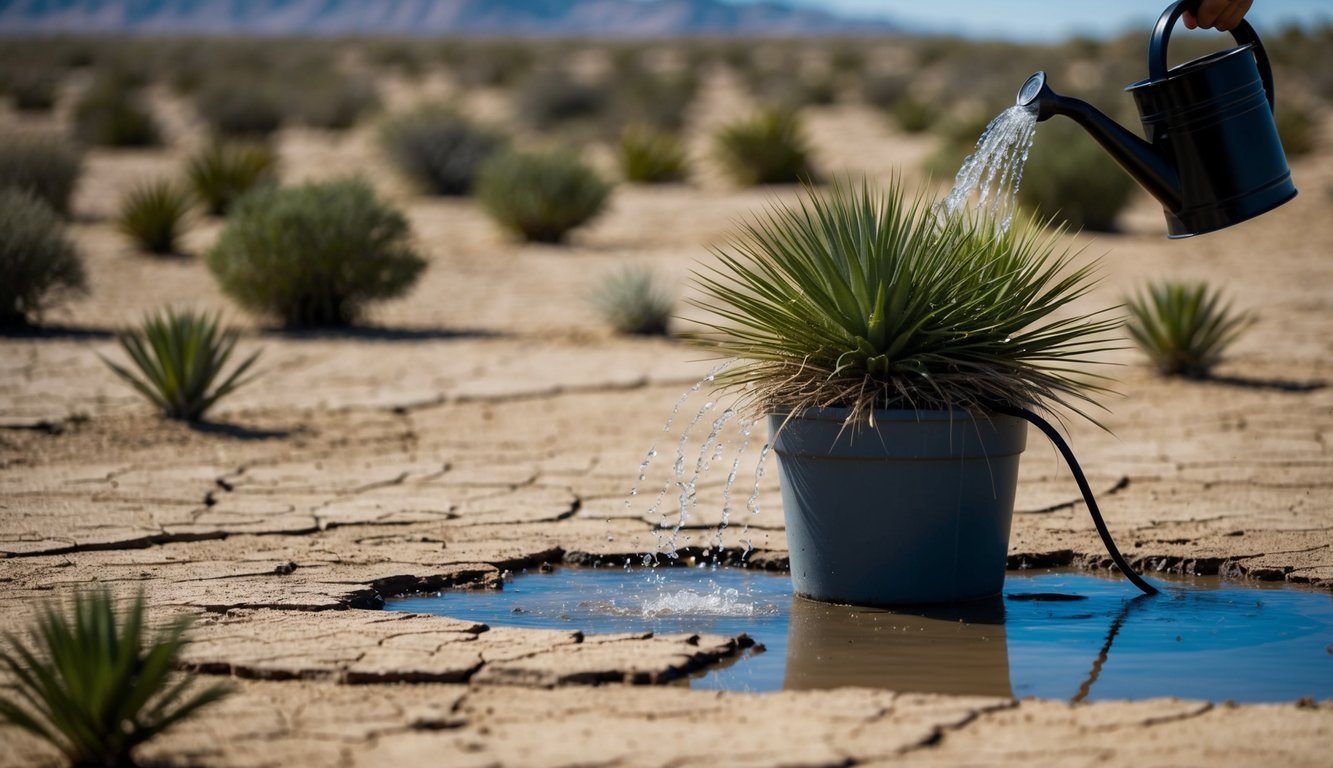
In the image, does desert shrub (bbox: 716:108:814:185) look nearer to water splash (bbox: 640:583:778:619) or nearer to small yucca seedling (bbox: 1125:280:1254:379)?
small yucca seedling (bbox: 1125:280:1254:379)

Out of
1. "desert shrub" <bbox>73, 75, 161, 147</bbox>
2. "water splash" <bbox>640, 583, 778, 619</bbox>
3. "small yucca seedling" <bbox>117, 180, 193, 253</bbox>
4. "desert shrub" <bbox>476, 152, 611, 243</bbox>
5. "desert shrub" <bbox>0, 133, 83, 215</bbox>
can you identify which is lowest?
"water splash" <bbox>640, 583, 778, 619</bbox>

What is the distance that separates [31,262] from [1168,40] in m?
9.23

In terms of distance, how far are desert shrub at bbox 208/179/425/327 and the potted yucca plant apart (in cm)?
722

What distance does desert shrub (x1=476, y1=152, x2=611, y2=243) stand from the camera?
16094mm

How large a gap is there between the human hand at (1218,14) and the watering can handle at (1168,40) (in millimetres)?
29

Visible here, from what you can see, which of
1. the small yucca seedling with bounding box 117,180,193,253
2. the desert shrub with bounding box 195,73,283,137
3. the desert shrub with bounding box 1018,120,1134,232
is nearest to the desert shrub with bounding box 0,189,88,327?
the small yucca seedling with bounding box 117,180,193,253

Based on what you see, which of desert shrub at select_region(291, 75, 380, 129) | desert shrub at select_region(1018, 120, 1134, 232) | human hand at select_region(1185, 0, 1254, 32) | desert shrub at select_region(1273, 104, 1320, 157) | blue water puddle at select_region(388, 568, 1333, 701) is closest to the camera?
blue water puddle at select_region(388, 568, 1333, 701)

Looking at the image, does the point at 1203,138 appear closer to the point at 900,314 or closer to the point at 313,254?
the point at 900,314

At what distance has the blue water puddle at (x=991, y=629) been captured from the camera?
155 inches

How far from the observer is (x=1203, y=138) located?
167 inches

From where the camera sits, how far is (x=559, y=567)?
18.1ft

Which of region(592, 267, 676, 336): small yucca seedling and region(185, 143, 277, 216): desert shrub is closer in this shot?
region(592, 267, 676, 336): small yucca seedling

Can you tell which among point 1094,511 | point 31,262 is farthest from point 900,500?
point 31,262

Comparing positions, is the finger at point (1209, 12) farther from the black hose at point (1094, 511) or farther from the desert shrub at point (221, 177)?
the desert shrub at point (221, 177)
